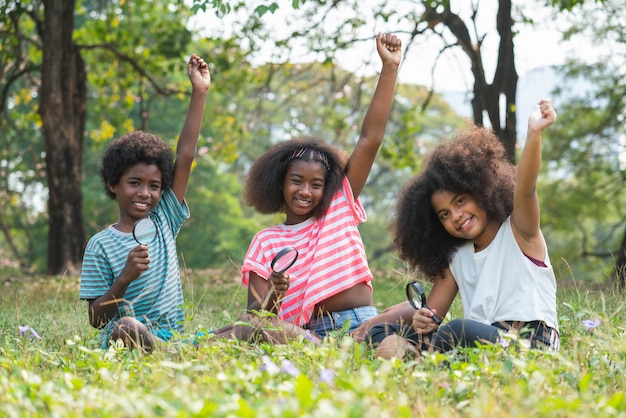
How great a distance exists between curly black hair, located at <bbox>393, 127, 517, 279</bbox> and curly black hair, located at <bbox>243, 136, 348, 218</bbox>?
47cm

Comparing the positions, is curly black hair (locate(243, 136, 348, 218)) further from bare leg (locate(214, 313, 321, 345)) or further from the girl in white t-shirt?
bare leg (locate(214, 313, 321, 345))

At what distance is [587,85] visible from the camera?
1598 centimetres

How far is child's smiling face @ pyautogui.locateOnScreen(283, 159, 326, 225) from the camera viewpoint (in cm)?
441

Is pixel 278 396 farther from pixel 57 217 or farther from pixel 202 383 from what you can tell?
pixel 57 217

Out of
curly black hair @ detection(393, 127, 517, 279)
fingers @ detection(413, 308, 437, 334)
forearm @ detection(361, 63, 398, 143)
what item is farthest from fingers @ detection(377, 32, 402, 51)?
fingers @ detection(413, 308, 437, 334)

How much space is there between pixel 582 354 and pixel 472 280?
790 millimetres

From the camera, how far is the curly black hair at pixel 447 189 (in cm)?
387

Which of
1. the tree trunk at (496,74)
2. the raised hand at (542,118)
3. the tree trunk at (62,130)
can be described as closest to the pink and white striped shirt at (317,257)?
the raised hand at (542,118)

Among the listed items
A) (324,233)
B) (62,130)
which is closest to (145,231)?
(324,233)

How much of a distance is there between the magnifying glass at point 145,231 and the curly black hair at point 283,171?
70 centimetres

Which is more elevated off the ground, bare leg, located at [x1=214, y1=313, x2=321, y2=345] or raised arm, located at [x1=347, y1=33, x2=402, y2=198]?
raised arm, located at [x1=347, y1=33, x2=402, y2=198]

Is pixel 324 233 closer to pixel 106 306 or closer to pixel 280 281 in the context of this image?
pixel 280 281

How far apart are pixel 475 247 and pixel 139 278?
5.89ft

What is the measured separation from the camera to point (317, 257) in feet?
14.0
